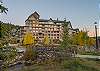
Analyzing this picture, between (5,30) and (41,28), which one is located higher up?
(41,28)

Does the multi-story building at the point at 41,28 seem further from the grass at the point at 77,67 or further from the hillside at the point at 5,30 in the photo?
the hillside at the point at 5,30

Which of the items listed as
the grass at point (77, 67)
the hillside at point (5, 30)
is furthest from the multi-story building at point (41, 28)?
the hillside at point (5, 30)

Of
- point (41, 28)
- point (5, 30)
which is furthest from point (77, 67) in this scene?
point (41, 28)

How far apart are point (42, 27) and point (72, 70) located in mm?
80612

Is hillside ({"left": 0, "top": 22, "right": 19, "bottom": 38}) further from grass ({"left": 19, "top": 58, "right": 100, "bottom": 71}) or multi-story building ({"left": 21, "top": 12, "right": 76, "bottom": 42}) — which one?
multi-story building ({"left": 21, "top": 12, "right": 76, "bottom": 42})

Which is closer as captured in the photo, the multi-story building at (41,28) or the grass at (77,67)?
the grass at (77,67)

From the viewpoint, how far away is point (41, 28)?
107 metres

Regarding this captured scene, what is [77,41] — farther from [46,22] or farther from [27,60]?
[46,22]

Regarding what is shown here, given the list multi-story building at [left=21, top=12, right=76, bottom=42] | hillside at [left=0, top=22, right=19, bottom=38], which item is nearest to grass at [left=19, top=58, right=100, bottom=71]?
hillside at [left=0, top=22, right=19, bottom=38]

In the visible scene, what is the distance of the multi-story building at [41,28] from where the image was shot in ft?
339

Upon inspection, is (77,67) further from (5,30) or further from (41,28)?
(41,28)

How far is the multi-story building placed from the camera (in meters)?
103

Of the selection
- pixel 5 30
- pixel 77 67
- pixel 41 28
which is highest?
pixel 41 28

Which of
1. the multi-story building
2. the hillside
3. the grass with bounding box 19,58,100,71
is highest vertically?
the multi-story building
